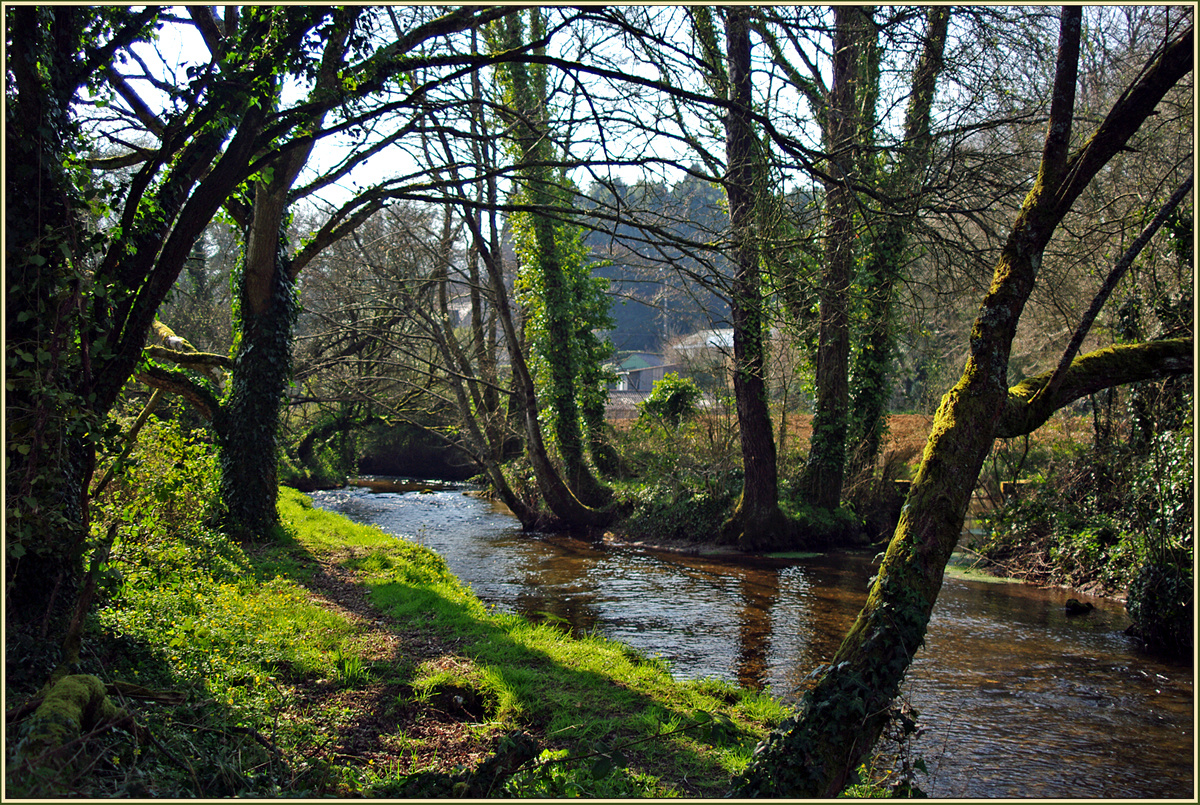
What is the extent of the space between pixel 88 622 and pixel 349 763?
211cm

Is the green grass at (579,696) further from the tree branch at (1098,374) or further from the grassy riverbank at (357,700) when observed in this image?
the tree branch at (1098,374)

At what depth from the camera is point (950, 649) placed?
8.43m

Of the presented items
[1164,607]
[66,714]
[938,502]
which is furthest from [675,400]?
[66,714]

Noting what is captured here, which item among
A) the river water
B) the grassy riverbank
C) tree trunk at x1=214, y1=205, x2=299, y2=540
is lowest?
the river water

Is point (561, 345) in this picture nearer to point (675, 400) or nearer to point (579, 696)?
point (675, 400)

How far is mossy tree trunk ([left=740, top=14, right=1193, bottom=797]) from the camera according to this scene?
13.5ft

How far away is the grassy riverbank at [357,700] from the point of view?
3633 millimetres

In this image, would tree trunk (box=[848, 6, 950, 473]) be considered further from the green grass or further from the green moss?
the green moss

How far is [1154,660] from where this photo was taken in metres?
8.00

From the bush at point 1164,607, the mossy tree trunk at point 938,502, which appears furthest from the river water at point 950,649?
the mossy tree trunk at point 938,502

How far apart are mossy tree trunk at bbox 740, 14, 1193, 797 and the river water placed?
168 cm

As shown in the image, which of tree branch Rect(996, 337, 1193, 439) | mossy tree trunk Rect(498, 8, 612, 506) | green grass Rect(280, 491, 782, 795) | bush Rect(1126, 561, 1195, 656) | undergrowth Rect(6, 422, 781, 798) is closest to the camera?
undergrowth Rect(6, 422, 781, 798)

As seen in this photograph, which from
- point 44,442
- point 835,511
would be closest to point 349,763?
point 44,442

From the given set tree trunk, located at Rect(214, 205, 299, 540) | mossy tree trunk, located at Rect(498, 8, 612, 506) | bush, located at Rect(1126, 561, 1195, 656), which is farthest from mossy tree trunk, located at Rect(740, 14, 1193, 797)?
→ mossy tree trunk, located at Rect(498, 8, 612, 506)
